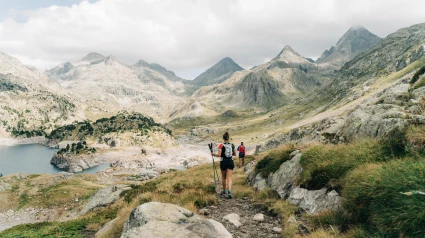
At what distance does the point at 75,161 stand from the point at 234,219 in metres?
175

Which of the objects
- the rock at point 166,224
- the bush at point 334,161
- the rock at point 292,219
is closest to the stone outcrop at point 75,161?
the rock at point 166,224

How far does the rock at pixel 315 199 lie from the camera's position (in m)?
9.75

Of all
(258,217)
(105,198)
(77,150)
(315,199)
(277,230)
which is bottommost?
(77,150)

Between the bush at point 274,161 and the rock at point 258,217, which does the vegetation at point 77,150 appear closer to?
the bush at point 274,161

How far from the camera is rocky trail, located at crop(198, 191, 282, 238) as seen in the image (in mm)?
10023

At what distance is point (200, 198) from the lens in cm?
1408

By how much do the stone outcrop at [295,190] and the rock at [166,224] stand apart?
169 inches

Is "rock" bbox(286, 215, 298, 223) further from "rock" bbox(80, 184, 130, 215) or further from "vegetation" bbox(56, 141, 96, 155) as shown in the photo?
"vegetation" bbox(56, 141, 96, 155)

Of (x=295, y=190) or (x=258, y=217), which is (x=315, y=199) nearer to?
(x=295, y=190)

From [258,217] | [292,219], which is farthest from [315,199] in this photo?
[258,217]

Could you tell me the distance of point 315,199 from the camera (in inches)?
431

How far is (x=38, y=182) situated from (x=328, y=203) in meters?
77.4

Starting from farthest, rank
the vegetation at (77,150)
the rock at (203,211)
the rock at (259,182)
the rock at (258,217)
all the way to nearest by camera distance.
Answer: the vegetation at (77,150)
the rock at (259,182)
the rock at (203,211)
the rock at (258,217)

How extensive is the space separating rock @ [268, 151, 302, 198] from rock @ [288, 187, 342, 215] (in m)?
0.98
